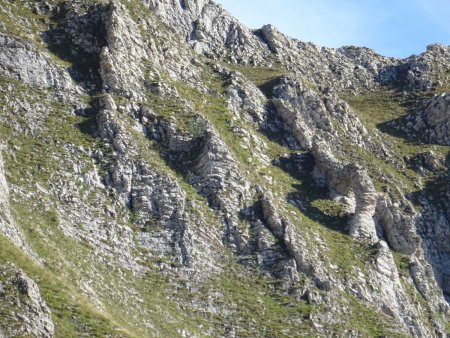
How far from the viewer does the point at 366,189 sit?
290 ft

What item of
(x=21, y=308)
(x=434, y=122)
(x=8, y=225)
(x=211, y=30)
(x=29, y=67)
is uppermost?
(x=434, y=122)

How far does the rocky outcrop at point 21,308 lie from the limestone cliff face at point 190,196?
92mm

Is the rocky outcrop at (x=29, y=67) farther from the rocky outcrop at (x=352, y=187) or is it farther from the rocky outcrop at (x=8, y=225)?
the rocky outcrop at (x=352, y=187)

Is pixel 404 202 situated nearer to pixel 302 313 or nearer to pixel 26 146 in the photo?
pixel 302 313

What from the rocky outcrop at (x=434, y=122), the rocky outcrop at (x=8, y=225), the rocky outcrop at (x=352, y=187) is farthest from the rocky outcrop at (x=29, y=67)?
the rocky outcrop at (x=434, y=122)

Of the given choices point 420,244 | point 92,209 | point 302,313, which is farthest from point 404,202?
point 92,209

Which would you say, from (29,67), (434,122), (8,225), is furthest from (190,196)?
(434,122)

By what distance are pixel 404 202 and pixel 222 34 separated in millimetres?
40480

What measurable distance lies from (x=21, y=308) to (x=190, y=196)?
29423 mm

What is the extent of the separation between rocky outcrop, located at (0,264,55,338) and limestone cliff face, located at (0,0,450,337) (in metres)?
0.09

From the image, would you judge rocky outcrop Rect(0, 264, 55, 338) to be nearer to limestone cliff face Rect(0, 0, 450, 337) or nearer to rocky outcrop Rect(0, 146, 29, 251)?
limestone cliff face Rect(0, 0, 450, 337)

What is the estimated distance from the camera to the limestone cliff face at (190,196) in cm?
6544

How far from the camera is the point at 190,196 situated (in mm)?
78062

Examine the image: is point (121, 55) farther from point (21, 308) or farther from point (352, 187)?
point (21, 308)
